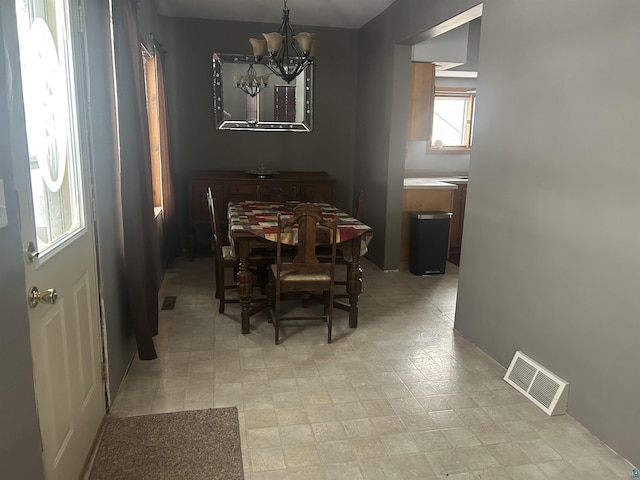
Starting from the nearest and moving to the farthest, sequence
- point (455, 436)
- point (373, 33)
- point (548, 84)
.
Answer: point (455, 436)
point (548, 84)
point (373, 33)

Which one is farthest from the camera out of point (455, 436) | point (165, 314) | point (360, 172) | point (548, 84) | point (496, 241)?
point (360, 172)

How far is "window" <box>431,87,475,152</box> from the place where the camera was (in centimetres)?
661

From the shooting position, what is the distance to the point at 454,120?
671 cm

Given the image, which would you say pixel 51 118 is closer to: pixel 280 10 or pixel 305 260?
pixel 305 260

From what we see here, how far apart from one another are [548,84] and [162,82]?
3668mm

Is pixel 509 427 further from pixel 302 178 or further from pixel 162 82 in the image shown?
pixel 162 82

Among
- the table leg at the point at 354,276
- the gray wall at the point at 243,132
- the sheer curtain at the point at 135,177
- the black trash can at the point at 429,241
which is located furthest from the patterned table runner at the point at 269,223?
the gray wall at the point at 243,132

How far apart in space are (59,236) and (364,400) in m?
1.69

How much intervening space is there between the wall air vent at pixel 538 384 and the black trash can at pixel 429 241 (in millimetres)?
2152

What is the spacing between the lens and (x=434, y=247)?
4992 millimetres

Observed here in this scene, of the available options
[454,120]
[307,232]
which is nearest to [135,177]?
[307,232]

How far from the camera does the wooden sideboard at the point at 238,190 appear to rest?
523 cm

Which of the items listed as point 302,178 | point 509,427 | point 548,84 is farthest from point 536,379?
point 302,178

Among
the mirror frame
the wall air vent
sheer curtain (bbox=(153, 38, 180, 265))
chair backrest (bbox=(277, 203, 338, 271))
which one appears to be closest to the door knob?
chair backrest (bbox=(277, 203, 338, 271))
